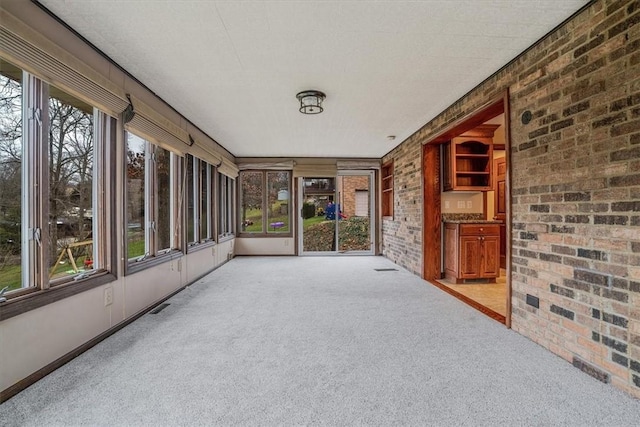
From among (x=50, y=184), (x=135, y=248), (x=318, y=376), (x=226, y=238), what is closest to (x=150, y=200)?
(x=135, y=248)

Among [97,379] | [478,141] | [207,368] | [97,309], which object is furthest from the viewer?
[478,141]

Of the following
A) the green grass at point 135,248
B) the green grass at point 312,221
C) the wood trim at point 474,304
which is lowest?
the wood trim at point 474,304

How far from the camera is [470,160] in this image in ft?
16.2

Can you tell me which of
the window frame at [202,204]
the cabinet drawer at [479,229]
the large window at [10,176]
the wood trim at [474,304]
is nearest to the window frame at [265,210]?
the window frame at [202,204]

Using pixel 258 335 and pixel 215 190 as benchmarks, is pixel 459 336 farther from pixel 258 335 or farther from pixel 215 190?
pixel 215 190

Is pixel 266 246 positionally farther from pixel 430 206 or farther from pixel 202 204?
pixel 430 206

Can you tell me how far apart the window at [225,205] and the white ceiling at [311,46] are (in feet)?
8.24

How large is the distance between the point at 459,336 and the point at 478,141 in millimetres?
3403

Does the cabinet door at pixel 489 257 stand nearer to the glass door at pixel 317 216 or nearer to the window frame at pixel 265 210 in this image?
the glass door at pixel 317 216

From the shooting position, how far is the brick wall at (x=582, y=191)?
175 centimetres

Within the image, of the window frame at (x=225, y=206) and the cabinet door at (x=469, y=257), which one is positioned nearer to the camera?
the cabinet door at (x=469, y=257)

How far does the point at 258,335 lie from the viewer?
257 cm

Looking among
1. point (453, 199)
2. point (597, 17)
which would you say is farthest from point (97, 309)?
point (453, 199)

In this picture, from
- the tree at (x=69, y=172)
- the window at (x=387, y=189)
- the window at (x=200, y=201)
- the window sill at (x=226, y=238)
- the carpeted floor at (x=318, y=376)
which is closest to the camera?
the carpeted floor at (x=318, y=376)
